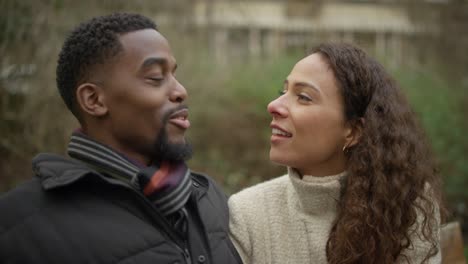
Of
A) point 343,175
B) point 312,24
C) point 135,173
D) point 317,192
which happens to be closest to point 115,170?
point 135,173

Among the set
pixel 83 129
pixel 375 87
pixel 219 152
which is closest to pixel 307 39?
pixel 219 152

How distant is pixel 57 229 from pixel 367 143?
4.60 ft

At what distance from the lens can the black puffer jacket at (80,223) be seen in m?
1.87

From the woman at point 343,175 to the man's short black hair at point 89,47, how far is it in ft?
2.56

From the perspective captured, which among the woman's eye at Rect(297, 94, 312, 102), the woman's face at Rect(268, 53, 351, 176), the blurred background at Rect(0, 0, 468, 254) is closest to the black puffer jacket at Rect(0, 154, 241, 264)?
the woman's face at Rect(268, 53, 351, 176)

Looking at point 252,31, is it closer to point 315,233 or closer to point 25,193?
point 315,233

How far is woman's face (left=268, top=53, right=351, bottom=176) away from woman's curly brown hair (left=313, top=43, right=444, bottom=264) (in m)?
0.06

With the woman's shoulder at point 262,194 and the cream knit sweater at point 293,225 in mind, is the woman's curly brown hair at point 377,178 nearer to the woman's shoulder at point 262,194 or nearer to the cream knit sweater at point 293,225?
the cream knit sweater at point 293,225

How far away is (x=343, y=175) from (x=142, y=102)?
3.47 feet

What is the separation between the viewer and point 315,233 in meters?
2.52

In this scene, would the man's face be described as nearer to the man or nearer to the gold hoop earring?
the man

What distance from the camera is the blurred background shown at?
532 cm

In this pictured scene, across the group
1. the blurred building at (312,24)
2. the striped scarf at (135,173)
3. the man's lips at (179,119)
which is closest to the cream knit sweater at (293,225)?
the striped scarf at (135,173)

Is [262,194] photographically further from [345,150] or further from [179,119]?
[179,119]
